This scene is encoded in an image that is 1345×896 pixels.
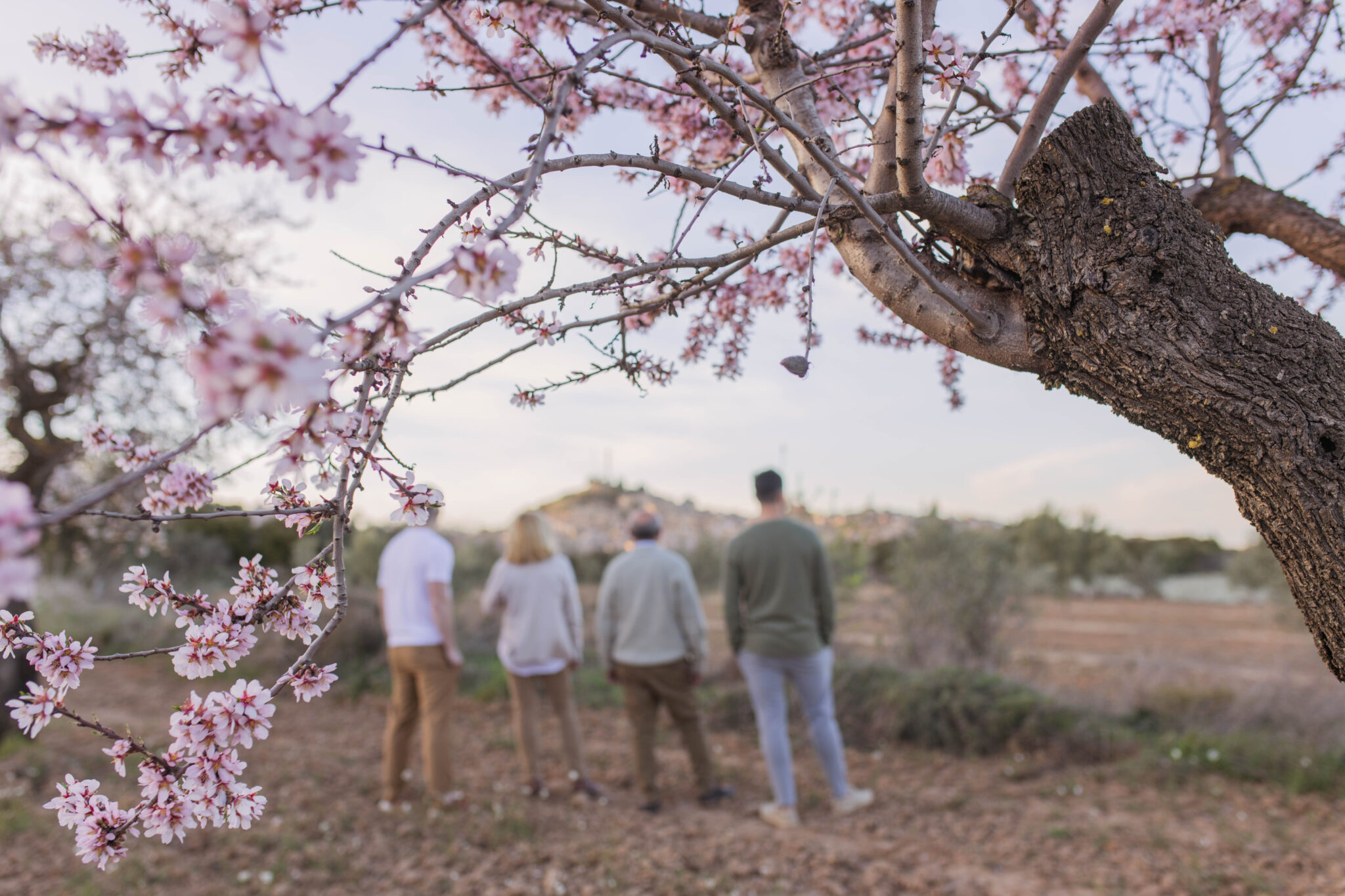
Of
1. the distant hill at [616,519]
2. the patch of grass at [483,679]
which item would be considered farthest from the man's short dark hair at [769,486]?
the distant hill at [616,519]

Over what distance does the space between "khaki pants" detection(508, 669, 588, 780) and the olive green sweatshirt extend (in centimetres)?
114

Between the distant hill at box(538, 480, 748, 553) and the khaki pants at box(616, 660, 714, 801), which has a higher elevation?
the distant hill at box(538, 480, 748, 553)

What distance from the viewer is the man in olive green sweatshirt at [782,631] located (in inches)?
178

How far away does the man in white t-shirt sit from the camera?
4641mm

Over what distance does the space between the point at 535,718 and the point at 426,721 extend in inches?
26.2

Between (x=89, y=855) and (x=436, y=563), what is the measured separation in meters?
3.23

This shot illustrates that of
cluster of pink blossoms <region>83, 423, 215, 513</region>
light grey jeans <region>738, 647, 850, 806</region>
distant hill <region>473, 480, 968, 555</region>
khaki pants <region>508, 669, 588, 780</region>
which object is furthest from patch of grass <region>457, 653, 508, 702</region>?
cluster of pink blossoms <region>83, 423, 215, 513</region>

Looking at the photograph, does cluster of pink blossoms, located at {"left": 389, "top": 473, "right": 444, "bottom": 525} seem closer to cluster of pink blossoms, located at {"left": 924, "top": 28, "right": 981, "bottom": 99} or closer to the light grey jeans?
cluster of pink blossoms, located at {"left": 924, "top": 28, "right": 981, "bottom": 99}

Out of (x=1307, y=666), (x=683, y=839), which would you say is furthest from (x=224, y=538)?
(x=1307, y=666)

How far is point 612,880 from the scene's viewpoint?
12.0ft

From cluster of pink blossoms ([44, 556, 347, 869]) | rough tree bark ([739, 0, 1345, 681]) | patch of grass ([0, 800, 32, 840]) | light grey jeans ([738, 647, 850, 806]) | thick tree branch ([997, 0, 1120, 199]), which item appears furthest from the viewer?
light grey jeans ([738, 647, 850, 806])

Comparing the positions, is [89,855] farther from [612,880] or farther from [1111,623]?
[1111,623]

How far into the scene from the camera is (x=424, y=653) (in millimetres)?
4633

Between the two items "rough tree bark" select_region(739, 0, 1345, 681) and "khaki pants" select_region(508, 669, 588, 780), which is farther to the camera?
"khaki pants" select_region(508, 669, 588, 780)
